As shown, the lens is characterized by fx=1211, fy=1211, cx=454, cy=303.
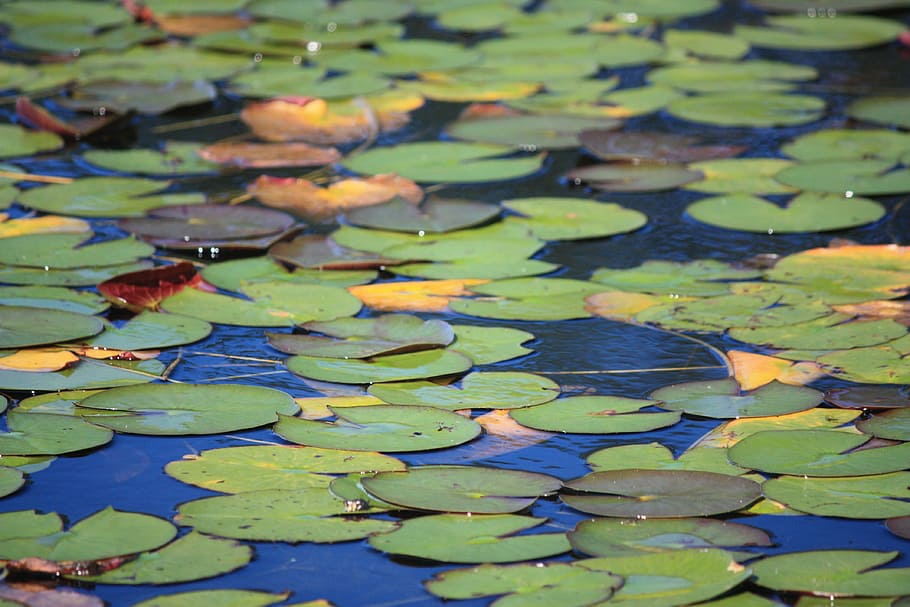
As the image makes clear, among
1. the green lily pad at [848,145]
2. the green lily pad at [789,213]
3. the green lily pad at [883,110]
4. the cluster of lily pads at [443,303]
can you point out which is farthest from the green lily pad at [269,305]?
the green lily pad at [883,110]

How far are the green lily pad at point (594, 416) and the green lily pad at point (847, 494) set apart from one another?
278 mm

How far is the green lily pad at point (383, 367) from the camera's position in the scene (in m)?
2.35

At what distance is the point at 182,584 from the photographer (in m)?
1.71

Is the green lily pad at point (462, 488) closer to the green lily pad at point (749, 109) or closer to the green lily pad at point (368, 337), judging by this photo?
the green lily pad at point (368, 337)

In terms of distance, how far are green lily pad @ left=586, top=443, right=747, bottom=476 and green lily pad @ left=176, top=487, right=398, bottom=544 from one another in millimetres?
413

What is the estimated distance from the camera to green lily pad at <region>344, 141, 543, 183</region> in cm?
351

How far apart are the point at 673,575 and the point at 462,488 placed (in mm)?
400

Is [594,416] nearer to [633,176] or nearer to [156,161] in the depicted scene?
[633,176]

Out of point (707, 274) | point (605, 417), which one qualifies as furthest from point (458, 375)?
point (707, 274)

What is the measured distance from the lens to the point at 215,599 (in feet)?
5.48

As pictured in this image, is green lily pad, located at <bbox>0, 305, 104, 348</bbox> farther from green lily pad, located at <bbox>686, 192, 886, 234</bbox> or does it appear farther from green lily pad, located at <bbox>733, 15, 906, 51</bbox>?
green lily pad, located at <bbox>733, 15, 906, 51</bbox>

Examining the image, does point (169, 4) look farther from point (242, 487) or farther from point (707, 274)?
point (242, 487)

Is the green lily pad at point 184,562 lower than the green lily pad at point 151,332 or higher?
lower

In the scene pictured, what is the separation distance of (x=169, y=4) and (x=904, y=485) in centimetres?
414
